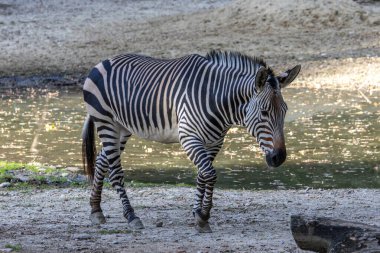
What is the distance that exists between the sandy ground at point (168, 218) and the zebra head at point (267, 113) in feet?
2.56

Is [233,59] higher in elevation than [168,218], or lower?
higher

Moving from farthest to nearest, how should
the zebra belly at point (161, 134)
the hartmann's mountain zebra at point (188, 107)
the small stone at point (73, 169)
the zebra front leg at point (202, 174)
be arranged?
1. the small stone at point (73, 169)
2. the zebra belly at point (161, 134)
3. the zebra front leg at point (202, 174)
4. the hartmann's mountain zebra at point (188, 107)

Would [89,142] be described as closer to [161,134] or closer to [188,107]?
[161,134]

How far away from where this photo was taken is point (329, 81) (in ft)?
62.2

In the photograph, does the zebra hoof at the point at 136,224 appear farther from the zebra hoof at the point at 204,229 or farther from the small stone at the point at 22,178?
the small stone at the point at 22,178

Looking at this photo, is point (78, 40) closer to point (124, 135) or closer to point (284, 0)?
point (284, 0)

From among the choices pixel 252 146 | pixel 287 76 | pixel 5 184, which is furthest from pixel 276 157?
pixel 252 146

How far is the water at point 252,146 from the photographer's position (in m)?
11.7

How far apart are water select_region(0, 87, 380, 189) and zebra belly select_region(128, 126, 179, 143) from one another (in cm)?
301

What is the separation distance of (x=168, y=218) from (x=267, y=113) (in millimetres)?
1658

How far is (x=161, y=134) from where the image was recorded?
8.27 metres

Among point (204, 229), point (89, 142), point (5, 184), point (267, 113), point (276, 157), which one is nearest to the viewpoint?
point (276, 157)

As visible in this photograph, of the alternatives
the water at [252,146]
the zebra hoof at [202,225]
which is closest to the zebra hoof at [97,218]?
the zebra hoof at [202,225]

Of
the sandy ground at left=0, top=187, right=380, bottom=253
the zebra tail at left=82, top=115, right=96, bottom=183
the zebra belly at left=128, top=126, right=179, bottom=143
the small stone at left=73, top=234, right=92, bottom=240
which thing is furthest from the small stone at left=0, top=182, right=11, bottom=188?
the small stone at left=73, top=234, right=92, bottom=240
